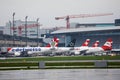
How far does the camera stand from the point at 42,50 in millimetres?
119125

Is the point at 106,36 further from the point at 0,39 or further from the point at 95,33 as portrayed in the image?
the point at 0,39

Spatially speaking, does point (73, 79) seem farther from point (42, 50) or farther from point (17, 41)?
point (17, 41)

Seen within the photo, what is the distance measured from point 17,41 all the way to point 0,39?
19.7 metres

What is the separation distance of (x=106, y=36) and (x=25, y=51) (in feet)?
299

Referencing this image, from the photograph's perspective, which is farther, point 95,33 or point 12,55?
point 95,33

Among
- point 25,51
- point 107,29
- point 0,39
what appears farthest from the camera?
point 107,29

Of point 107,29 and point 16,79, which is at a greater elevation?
point 107,29

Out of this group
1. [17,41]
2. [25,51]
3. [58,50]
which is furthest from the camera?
[17,41]

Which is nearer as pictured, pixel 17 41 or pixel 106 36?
pixel 17 41

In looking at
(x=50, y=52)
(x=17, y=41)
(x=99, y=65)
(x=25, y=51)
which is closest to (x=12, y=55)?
(x=25, y=51)

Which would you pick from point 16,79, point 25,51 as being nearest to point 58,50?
point 25,51

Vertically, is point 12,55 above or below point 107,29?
below

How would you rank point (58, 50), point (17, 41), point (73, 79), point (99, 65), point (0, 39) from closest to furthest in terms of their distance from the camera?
point (73, 79) < point (99, 65) < point (58, 50) < point (0, 39) < point (17, 41)

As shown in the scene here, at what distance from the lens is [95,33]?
199250 millimetres
